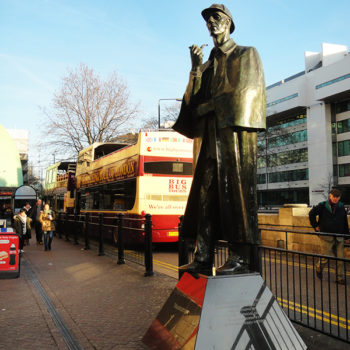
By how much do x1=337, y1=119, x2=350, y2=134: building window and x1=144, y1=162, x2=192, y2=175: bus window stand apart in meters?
53.1

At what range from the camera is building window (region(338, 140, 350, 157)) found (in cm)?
5976

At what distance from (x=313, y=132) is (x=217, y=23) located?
63263mm

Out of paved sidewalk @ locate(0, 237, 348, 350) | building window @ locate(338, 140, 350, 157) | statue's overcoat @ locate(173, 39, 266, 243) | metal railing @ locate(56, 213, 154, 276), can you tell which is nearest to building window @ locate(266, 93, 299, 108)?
building window @ locate(338, 140, 350, 157)

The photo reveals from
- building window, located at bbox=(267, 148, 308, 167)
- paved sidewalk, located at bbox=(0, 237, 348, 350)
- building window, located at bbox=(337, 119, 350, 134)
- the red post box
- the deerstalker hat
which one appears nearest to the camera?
the deerstalker hat

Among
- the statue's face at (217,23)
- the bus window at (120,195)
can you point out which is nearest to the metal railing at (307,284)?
the statue's face at (217,23)

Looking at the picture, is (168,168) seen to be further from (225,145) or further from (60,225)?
(225,145)

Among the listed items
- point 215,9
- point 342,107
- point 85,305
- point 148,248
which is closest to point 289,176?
point 342,107

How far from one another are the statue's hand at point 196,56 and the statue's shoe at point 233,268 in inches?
74.0

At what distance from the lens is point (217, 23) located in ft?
12.5

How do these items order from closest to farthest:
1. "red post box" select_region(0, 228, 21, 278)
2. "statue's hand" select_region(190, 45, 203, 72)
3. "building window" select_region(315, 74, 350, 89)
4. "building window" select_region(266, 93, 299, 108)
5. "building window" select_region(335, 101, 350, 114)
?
1. "statue's hand" select_region(190, 45, 203, 72)
2. "red post box" select_region(0, 228, 21, 278)
3. "building window" select_region(315, 74, 350, 89)
4. "building window" select_region(335, 101, 350, 114)
5. "building window" select_region(266, 93, 299, 108)

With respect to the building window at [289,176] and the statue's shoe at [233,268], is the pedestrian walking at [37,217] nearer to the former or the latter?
the statue's shoe at [233,268]

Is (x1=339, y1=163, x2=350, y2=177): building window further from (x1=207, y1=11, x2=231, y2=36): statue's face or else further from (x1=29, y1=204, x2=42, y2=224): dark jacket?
(x1=207, y1=11, x2=231, y2=36): statue's face

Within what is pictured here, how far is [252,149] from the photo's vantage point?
3.64 meters

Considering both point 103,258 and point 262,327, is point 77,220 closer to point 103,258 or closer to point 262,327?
point 103,258
